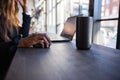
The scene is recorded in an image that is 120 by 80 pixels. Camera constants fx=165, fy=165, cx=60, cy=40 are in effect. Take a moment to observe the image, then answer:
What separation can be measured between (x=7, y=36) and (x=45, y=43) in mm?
400

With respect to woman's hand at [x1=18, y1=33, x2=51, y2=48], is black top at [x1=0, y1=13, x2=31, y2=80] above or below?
below

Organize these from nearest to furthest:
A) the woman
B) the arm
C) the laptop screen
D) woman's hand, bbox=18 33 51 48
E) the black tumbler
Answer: the black tumbler, woman's hand, bbox=18 33 51 48, the woman, the laptop screen, the arm

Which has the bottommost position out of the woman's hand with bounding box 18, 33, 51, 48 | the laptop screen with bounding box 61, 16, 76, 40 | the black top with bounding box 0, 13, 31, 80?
the black top with bounding box 0, 13, 31, 80

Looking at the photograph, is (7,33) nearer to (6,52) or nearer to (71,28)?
(6,52)

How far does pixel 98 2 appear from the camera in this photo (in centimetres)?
190

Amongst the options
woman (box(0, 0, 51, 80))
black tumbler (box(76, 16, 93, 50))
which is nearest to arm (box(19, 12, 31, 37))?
woman (box(0, 0, 51, 80))

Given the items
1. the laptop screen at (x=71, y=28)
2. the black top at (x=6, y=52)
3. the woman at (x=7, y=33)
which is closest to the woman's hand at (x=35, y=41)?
the woman at (x=7, y=33)

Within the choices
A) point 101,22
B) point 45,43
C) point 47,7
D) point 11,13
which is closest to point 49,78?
point 45,43

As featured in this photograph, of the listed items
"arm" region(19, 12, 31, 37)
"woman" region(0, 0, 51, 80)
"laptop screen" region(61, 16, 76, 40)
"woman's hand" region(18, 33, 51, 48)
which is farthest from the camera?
"arm" region(19, 12, 31, 37)

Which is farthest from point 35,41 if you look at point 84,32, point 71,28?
point 71,28

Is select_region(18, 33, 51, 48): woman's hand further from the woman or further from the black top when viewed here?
the black top

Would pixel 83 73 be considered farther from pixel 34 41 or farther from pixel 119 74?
pixel 34 41

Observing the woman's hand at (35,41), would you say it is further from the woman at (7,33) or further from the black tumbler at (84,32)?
the black tumbler at (84,32)

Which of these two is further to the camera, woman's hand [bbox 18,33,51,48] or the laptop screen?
the laptop screen
